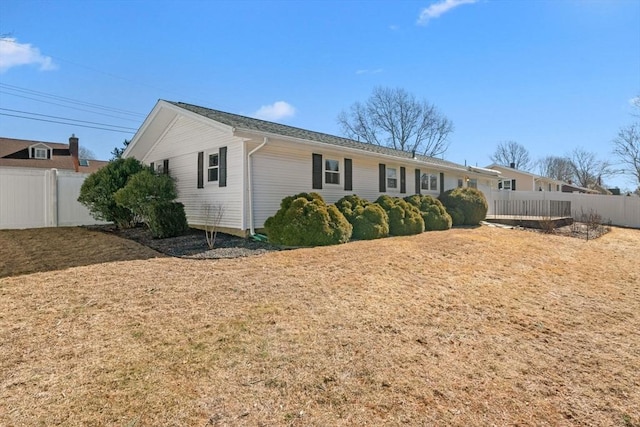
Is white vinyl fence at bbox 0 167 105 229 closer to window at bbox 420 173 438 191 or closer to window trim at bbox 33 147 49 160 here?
window at bbox 420 173 438 191

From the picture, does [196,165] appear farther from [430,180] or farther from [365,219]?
[430,180]

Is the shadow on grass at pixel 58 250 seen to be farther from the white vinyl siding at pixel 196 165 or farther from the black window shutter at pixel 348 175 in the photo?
the black window shutter at pixel 348 175

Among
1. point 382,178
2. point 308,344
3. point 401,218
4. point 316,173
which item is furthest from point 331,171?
point 308,344

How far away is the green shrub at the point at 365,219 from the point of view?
10.1m

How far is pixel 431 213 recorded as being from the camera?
13188 mm

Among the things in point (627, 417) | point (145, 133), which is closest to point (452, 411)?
point (627, 417)

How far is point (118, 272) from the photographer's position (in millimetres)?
5844

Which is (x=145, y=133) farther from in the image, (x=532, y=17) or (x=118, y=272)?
(x=532, y=17)

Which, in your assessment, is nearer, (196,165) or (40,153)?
(196,165)

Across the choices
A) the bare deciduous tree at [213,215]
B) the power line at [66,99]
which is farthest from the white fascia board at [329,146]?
the power line at [66,99]

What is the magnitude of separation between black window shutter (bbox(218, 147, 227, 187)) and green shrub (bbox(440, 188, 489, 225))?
32.5ft

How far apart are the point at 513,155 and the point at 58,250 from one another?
196 ft

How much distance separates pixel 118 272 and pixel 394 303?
458 cm

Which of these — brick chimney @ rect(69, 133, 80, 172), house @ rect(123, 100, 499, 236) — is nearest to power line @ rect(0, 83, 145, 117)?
brick chimney @ rect(69, 133, 80, 172)
